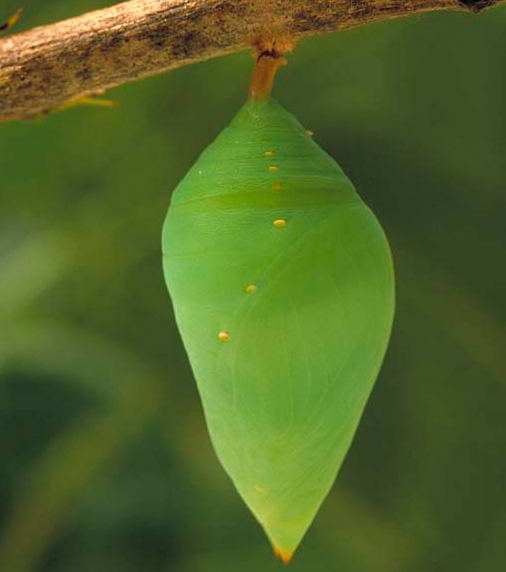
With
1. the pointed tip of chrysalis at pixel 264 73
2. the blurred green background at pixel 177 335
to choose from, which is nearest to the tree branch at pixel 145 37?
the pointed tip of chrysalis at pixel 264 73

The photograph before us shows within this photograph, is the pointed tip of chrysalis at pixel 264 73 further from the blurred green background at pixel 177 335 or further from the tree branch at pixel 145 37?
the blurred green background at pixel 177 335

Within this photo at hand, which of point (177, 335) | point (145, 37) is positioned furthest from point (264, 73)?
point (177, 335)

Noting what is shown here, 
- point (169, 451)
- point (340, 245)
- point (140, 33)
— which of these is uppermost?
point (140, 33)

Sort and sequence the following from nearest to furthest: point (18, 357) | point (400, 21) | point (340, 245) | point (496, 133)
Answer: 1. point (340, 245)
2. point (18, 357)
3. point (400, 21)
4. point (496, 133)

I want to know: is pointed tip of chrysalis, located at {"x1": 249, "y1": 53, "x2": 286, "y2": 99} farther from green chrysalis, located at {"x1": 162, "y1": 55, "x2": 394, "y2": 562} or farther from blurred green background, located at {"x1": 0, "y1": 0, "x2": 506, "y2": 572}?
blurred green background, located at {"x1": 0, "y1": 0, "x2": 506, "y2": 572}

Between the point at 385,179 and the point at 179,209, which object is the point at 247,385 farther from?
the point at 385,179

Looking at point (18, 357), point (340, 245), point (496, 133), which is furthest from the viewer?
point (496, 133)

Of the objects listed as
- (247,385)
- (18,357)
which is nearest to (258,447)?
(247,385)
